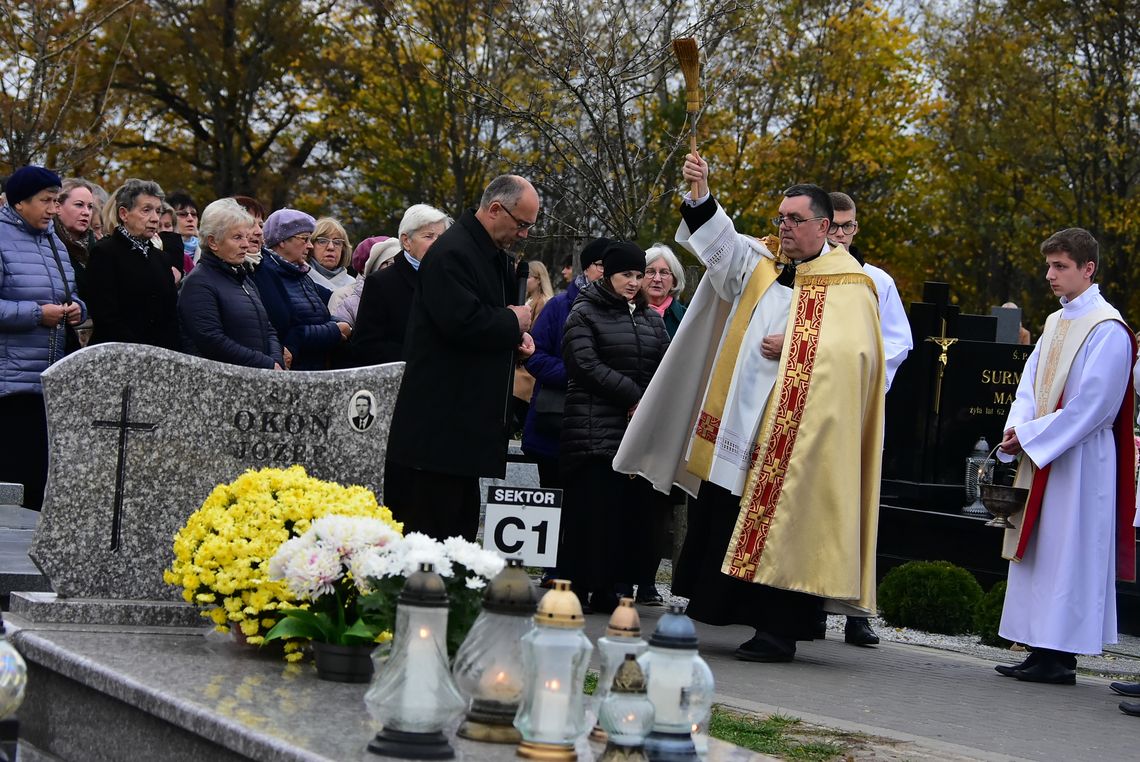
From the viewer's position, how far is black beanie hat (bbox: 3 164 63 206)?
876cm

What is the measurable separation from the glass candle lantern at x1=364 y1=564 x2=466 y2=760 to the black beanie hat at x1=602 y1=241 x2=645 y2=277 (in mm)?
5985

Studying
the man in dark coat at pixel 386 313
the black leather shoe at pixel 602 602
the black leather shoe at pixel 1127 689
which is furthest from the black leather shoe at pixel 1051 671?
the man in dark coat at pixel 386 313

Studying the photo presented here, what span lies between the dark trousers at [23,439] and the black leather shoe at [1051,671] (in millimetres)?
5382

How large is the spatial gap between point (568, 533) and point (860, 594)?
2.15 meters

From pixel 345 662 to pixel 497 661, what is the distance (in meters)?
0.99

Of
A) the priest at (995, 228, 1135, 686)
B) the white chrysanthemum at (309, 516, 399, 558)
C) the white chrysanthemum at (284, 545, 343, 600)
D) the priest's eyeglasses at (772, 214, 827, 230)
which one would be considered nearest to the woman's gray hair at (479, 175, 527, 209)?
the priest's eyeglasses at (772, 214, 827, 230)

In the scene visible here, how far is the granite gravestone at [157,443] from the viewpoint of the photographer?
5.99 m

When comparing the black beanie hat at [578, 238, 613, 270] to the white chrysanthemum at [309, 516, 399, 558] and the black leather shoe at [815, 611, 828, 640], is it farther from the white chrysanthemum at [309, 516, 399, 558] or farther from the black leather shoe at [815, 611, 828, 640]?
the white chrysanthemum at [309, 516, 399, 558]

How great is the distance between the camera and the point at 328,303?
34.7 feet

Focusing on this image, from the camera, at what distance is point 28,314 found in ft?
28.2

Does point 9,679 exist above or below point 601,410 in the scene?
below

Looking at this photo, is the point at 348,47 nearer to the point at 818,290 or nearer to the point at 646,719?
the point at 818,290

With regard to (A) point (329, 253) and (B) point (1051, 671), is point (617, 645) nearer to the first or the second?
(B) point (1051, 671)

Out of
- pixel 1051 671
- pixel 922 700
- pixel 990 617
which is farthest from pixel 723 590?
pixel 990 617
